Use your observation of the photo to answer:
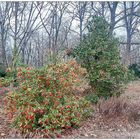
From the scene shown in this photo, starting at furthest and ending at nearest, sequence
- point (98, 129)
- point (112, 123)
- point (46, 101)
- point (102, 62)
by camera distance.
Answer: point (102, 62) < point (112, 123) < point (98, 129) < point (46, 101)

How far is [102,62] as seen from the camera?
6.34 m

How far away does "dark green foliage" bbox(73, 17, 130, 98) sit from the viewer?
6.29m

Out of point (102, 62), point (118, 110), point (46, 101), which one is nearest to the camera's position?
point (46, 101)

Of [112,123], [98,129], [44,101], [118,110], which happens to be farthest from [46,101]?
[118,110]

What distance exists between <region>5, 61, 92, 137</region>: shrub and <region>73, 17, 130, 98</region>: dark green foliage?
207 cm

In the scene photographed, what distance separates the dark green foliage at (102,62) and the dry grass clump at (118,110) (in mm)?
1023

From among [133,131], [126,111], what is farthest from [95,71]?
[133,131]

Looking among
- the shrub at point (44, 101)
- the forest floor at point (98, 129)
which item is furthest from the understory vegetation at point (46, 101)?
the forest floor at point (98, 129)

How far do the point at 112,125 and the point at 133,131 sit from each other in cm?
46

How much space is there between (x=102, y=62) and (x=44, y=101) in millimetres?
2822

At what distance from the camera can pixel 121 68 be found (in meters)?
6.44

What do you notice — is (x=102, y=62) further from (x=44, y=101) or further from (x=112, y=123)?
(x=44, y=101)

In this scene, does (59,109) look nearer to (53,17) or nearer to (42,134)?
(42,134)

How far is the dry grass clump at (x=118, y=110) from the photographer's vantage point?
200 inches
